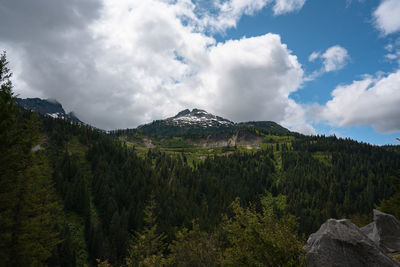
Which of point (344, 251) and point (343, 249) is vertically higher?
point (343, 249)

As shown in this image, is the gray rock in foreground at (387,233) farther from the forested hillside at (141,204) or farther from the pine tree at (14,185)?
the pine tree at (14,185)

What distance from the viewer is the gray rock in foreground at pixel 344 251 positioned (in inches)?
890

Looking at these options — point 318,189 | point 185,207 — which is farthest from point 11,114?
point 318,189

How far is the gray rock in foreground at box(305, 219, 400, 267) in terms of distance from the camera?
2259 cm

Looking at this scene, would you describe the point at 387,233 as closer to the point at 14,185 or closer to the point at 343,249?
the point at 343,249

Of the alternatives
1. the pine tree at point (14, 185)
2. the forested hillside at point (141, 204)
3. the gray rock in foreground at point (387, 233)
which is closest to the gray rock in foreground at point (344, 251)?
the forested hillside at point (141, 204)

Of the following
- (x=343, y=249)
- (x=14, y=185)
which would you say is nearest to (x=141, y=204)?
(x=14, y=185)

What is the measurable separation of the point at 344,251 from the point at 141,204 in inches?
3398

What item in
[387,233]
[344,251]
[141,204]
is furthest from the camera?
[141,204]

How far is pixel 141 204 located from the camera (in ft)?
314

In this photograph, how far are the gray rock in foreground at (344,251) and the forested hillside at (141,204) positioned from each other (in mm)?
3774

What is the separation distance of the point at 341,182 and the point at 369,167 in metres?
53.6

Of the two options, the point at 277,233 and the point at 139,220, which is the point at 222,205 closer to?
the point at 139,220

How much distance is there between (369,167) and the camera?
197 metres
